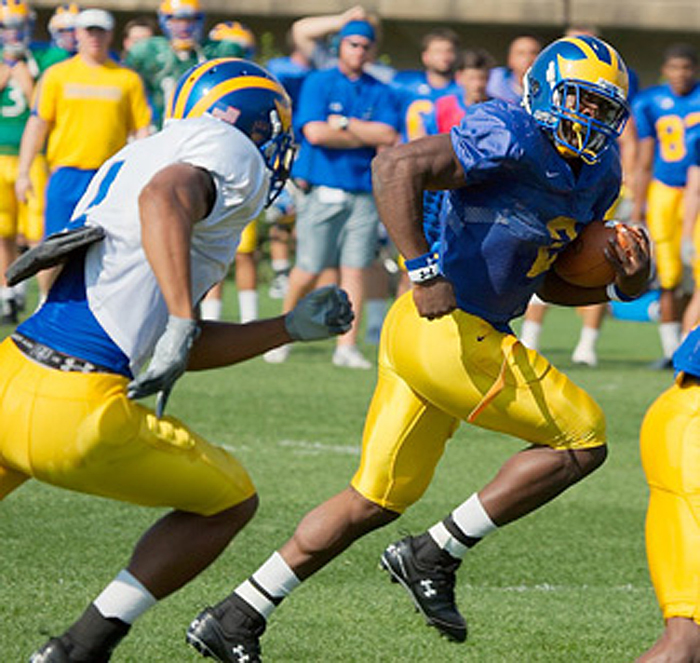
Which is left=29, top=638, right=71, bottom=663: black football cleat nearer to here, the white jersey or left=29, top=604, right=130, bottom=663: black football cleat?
left=29, top=604, right=130, bottom=663: black football cleat

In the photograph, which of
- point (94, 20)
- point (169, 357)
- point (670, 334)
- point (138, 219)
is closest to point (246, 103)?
point (138, 219)

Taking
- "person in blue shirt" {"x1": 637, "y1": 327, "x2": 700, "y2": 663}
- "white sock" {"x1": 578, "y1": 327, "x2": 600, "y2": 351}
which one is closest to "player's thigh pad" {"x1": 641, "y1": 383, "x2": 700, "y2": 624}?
"person in blue shirt" {"x1": 637, "y1": 327, "x2": 700, "y2": 663}

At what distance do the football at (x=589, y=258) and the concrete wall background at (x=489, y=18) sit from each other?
1822 cm

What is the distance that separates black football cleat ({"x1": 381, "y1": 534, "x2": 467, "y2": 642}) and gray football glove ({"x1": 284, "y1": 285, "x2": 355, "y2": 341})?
3.77 ft

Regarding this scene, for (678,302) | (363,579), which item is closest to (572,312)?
(678,302)

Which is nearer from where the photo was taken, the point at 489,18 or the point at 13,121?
the point at 13,121

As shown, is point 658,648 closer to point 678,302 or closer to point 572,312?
point 678,302

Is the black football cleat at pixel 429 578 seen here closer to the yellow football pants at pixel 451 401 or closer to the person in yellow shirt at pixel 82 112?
the yellow football pants at pixel 451 401

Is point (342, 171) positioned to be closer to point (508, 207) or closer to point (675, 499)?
point (508, 207)

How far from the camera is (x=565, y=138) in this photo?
184 inches

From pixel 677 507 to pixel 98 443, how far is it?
1.32 m

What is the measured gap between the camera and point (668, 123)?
38.8 ft

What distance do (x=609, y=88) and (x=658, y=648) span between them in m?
1.63

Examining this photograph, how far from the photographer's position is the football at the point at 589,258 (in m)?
4.90
